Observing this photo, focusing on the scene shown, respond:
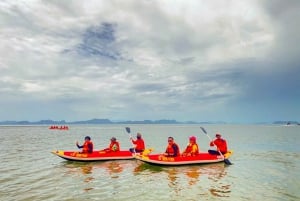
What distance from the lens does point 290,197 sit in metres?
13.1

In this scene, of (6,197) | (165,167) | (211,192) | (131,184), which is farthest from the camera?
(165,167)

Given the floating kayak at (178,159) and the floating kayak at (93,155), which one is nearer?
the floating kayak at (178,159)

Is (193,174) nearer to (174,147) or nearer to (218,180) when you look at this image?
(218,180)

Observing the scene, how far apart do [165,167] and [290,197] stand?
8110 mm

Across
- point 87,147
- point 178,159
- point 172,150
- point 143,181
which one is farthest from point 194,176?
point 87,147

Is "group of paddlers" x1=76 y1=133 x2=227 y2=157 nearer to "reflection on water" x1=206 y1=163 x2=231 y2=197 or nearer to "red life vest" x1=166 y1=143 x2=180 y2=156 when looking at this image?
"red life vest" x1=166 y1=143 x2=180 y2=156

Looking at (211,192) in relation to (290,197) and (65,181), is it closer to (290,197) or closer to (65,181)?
(290,197)

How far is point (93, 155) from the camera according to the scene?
21.3 metres

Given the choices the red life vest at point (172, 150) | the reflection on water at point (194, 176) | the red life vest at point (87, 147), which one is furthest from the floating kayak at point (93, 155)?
the red life vest at point (172, 150)

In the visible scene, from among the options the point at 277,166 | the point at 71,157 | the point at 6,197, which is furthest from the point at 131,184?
the point at 277,166

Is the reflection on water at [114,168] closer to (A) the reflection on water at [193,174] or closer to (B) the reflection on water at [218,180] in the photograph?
(A) the reflection on water at [193,174]

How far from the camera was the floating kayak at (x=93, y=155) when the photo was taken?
2103 centimetres

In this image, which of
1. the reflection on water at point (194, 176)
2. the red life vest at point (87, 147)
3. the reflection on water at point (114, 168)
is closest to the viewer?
the reflection on water at point (194, 176)

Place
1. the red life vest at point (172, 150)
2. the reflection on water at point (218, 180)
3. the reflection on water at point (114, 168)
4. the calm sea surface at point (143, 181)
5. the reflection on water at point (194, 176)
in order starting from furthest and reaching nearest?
the red life vest at point (172, 150) < the reflection on water at point (114, 168) < the reflection on water at point (194, 176) < the reflection on water at point (218, 180) < the calm sea surface at point (143, 181)
